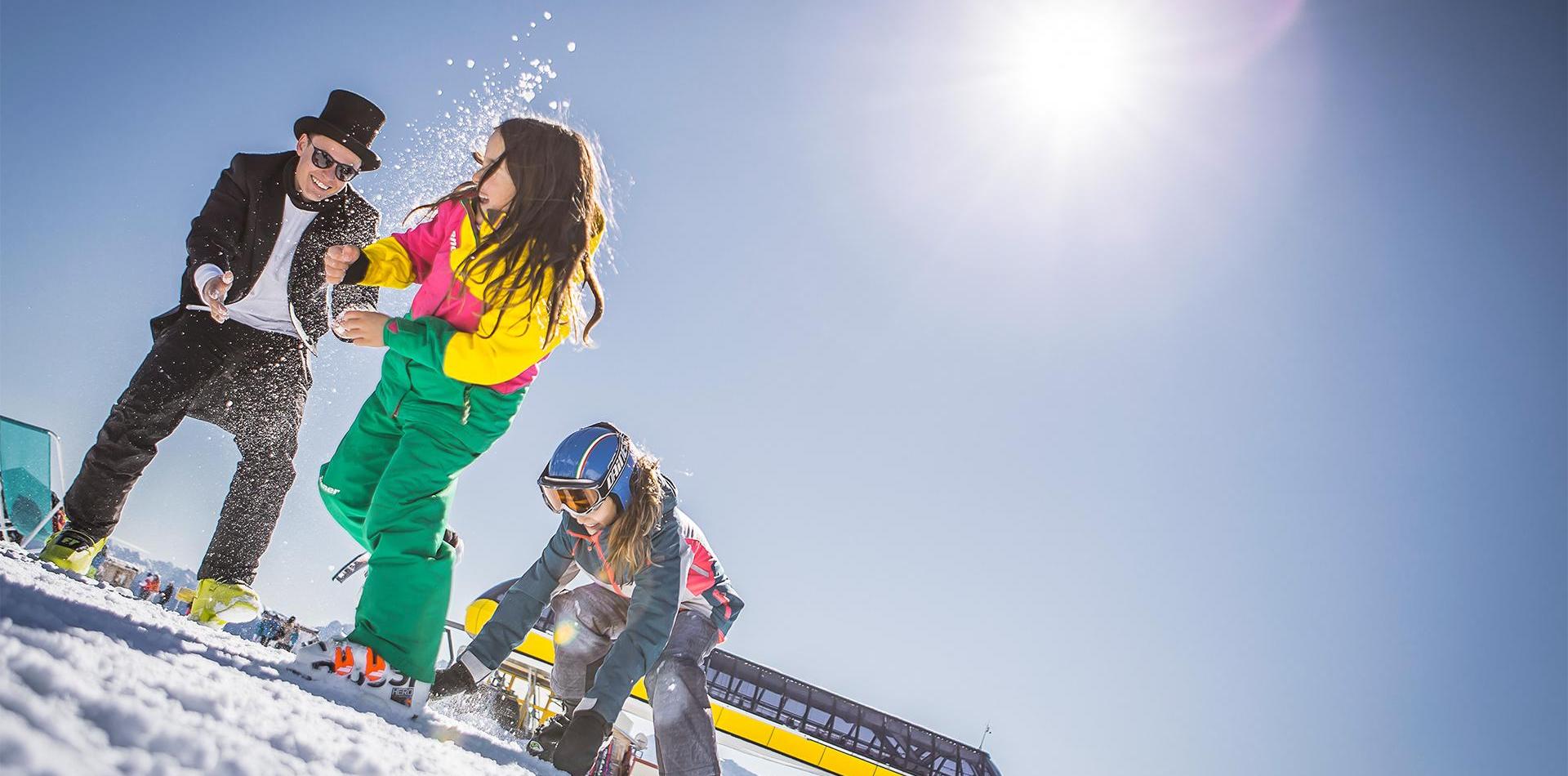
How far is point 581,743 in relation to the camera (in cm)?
203

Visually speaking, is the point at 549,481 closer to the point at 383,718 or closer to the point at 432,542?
the point at 432,542

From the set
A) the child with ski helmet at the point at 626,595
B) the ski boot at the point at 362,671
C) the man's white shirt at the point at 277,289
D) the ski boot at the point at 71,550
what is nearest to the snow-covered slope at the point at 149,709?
the ski boot at the point at 362,671

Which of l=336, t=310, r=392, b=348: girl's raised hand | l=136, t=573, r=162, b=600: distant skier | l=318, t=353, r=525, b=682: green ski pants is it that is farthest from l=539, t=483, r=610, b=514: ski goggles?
l=136, t=573, r=162, b=600: distant skier

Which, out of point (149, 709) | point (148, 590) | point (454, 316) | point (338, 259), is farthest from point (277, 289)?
point (148, 590)

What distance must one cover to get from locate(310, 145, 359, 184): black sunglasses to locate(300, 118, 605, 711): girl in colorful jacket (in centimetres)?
42

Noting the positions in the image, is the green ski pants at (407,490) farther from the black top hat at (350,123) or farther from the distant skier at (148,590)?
the black top hat at (350,123)

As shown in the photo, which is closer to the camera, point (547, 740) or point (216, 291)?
point (547, 740)

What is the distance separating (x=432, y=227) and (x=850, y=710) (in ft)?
46.5

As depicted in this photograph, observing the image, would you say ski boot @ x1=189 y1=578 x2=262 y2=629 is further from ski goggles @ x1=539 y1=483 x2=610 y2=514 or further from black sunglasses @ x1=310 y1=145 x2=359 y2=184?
black sunglasses @ x1=310 y1=145 x2=359 y2=184

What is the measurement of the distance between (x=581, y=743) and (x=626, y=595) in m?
1.20

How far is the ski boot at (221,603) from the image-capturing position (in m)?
2.41

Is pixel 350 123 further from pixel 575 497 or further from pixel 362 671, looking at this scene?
pixel 362 671

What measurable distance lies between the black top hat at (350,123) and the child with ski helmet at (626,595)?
123 centimetres

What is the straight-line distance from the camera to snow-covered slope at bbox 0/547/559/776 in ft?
1.80
